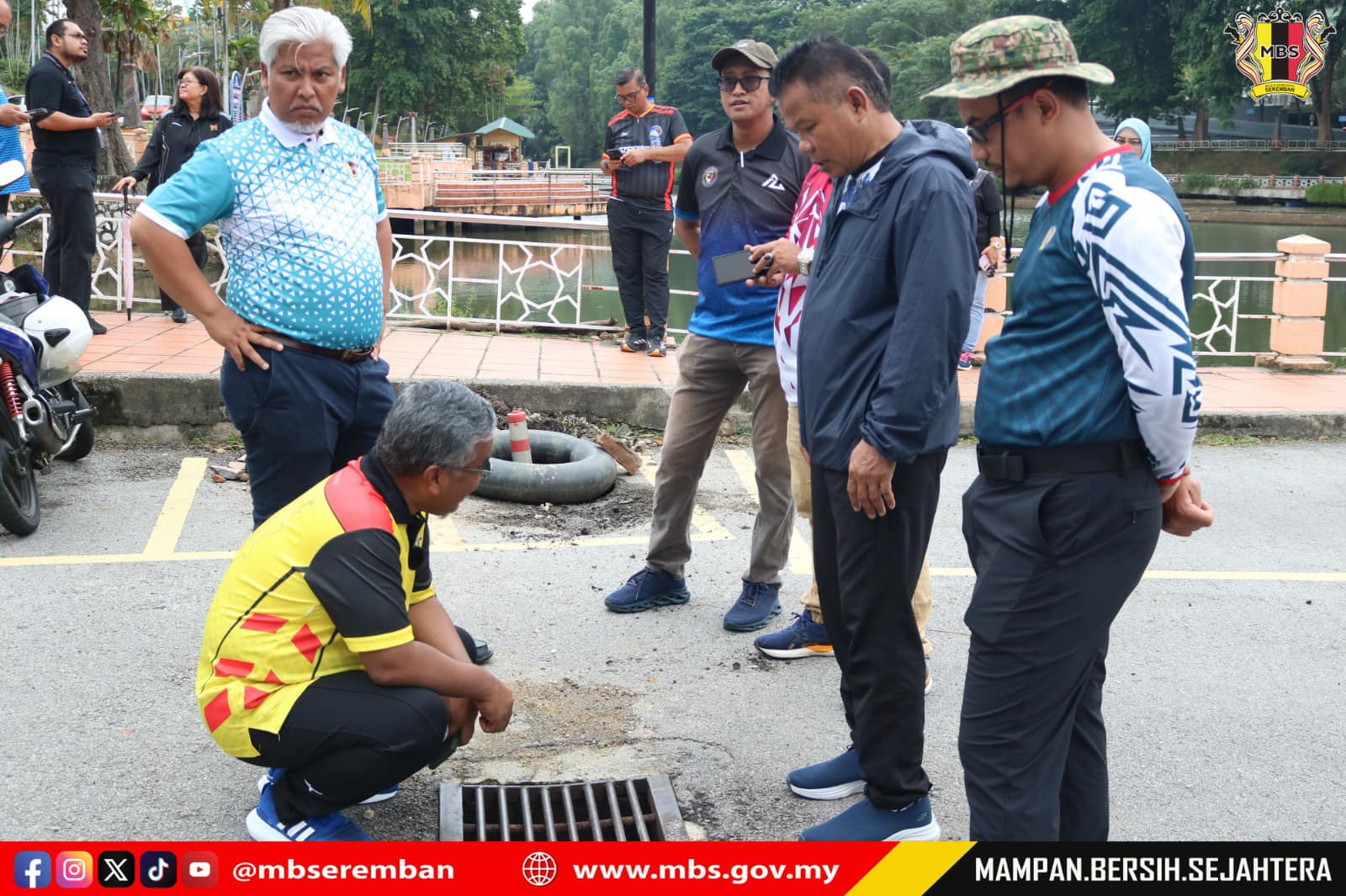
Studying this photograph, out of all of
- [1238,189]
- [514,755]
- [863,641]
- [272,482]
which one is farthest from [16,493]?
[1238,189]

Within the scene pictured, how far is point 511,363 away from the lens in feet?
26.7

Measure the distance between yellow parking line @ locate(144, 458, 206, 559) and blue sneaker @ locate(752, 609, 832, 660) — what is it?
2.55 meters

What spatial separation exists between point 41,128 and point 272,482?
5.35m

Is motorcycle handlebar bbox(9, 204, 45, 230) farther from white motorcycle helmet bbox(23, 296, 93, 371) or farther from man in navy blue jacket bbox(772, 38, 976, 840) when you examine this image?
man in navy blue jacket bbox(772, 38, 976, 840)

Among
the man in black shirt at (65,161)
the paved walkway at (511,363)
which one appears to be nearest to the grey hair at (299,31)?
the paved walkway at (511,363)

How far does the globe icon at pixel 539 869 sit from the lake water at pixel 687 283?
7.96m

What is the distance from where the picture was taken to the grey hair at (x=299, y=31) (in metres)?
3.25

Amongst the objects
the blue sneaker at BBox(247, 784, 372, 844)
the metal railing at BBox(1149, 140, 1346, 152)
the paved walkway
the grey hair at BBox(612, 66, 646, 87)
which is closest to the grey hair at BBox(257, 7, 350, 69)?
the blue sneaker at BBox(247, 784, 372, 844)

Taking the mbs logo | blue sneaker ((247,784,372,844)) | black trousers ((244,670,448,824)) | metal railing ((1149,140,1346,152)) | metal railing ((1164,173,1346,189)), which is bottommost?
blue sneaker ((247,784,372,844))

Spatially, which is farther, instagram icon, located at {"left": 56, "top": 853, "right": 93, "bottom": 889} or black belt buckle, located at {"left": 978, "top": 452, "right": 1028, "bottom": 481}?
instagram icon, located at {"left": 56, "top": 853, "right": 93, "bottom": 889}

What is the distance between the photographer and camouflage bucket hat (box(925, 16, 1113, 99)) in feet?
7.40

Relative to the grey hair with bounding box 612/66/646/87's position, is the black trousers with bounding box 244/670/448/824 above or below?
below

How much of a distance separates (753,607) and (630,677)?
65cm

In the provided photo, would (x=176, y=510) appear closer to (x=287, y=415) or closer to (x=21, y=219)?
(x=21, y=219)
